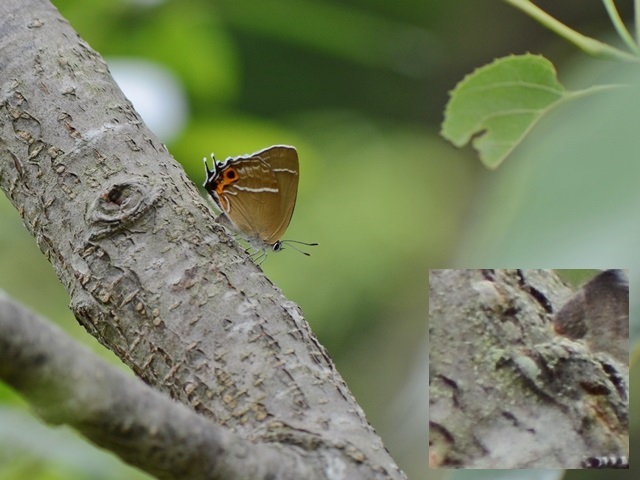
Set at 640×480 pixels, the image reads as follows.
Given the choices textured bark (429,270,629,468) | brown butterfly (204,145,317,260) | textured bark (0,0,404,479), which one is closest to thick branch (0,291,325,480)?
textured bark (0,0,404,479)

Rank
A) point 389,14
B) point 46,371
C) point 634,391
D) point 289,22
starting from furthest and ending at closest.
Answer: point 389,14
point 289,22
point 634,391
point 46,371

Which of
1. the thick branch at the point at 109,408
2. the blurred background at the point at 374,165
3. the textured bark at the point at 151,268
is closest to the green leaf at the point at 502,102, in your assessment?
the blurred background at the point at 374,165

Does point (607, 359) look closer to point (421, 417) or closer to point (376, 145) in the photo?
point (421, 417)

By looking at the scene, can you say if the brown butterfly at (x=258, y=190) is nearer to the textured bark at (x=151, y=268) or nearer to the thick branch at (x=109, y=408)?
the textured bark at (x=151, y=268)

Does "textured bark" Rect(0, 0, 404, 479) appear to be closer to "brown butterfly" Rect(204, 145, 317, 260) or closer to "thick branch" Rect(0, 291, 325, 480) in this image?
"thick branch" Rect(0, 291, 325, 480)

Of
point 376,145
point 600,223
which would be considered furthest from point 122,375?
point 376,145
